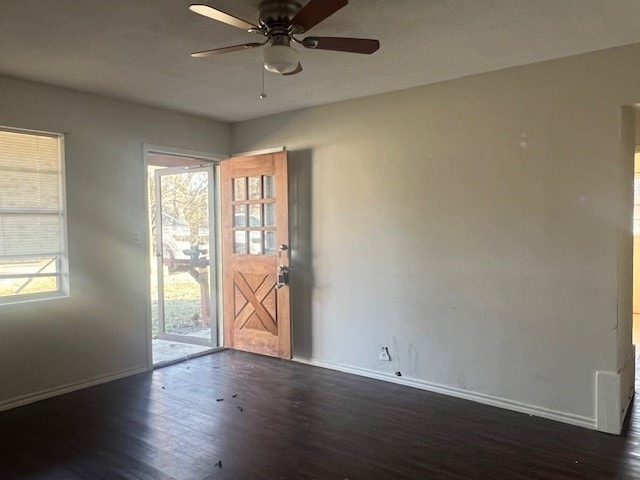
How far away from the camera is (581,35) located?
2.81m

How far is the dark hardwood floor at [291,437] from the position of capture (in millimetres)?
2596

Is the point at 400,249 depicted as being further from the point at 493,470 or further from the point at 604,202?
the point at 493,470

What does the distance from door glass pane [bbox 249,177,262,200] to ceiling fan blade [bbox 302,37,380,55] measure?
2.57 m

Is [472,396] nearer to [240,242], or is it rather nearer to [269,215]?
[269,215]

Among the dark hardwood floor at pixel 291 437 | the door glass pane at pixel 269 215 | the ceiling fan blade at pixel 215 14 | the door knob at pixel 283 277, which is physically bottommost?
the dark hardwood floor at pixel 291 437

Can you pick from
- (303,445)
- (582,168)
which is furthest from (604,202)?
(303,445)

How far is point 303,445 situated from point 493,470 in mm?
1123

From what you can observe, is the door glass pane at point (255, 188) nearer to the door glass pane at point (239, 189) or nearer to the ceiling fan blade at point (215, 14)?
the door glass pane at point (239, 189)

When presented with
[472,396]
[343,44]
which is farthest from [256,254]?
[343,44]

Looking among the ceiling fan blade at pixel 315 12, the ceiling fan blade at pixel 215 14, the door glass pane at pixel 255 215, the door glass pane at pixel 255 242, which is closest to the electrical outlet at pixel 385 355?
the door glass pane at pixel 255 242

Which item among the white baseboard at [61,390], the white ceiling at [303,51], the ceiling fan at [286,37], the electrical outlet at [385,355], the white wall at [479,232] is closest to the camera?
the ceiling fan at [286,37]

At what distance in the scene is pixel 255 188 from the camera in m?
4.89

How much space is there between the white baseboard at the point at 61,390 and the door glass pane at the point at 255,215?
179cm

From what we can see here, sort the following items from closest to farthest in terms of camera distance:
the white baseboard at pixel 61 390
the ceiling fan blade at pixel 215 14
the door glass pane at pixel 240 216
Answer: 1. the ceiling fan blade at pixel 215 14
2. the white baseboard at pixel 61 390
3. the door glass pane at pixel 240 216
